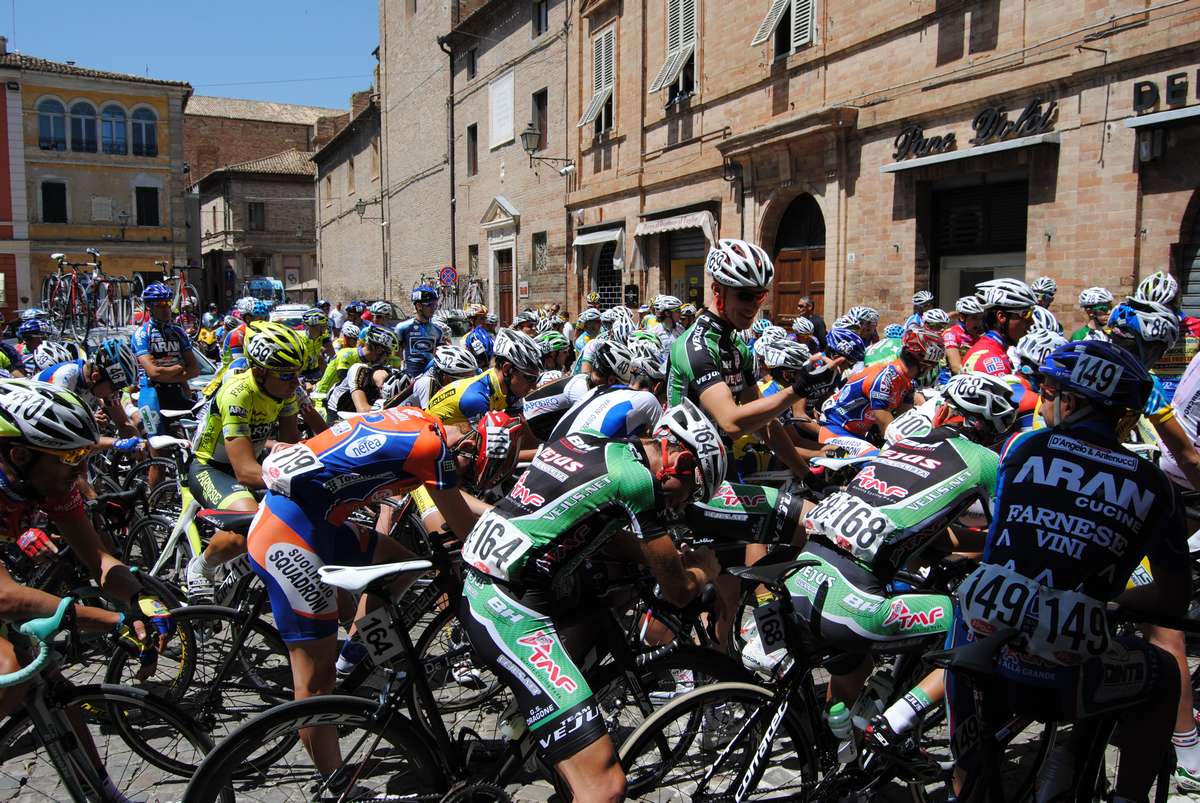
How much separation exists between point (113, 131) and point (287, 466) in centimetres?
5537

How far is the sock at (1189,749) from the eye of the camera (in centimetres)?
374

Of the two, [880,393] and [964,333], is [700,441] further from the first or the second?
[964,333]

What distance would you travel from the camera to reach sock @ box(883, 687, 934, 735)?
3115 millimetres

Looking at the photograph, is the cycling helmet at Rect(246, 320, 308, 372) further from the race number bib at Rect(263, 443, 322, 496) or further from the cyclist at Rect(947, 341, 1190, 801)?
the cyclist at Rect(947, 341, 1190, 801)

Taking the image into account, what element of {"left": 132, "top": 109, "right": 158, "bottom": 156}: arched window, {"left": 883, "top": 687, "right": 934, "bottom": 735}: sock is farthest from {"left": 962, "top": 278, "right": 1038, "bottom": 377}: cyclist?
{"left": 132, "top": 109, "right": 158, "bottom": 156}: arched window

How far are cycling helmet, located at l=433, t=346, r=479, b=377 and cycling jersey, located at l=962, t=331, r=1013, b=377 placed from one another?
12.2ft

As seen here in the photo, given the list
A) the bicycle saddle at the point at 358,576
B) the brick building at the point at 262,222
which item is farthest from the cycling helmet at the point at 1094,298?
the brick building at the point at 262,222

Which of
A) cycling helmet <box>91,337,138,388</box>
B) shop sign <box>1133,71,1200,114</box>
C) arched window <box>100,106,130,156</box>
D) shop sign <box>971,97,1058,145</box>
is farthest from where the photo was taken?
arched window <box>100,106,130,156</box>

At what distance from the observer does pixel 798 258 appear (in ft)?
58.6

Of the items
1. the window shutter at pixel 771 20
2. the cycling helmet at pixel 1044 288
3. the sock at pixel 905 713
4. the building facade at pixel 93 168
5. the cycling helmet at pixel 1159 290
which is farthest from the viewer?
the building facade at pixel 93 168

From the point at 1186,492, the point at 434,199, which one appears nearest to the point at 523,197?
the point at 434,199

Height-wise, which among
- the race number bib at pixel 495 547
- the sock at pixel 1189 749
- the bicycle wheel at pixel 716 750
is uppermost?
the race number bib at pixel 495 547

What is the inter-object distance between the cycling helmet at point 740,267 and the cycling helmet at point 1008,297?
9.91 ft

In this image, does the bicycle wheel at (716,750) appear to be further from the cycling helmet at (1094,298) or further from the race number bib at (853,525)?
the cycling helmet at (1094,298)
